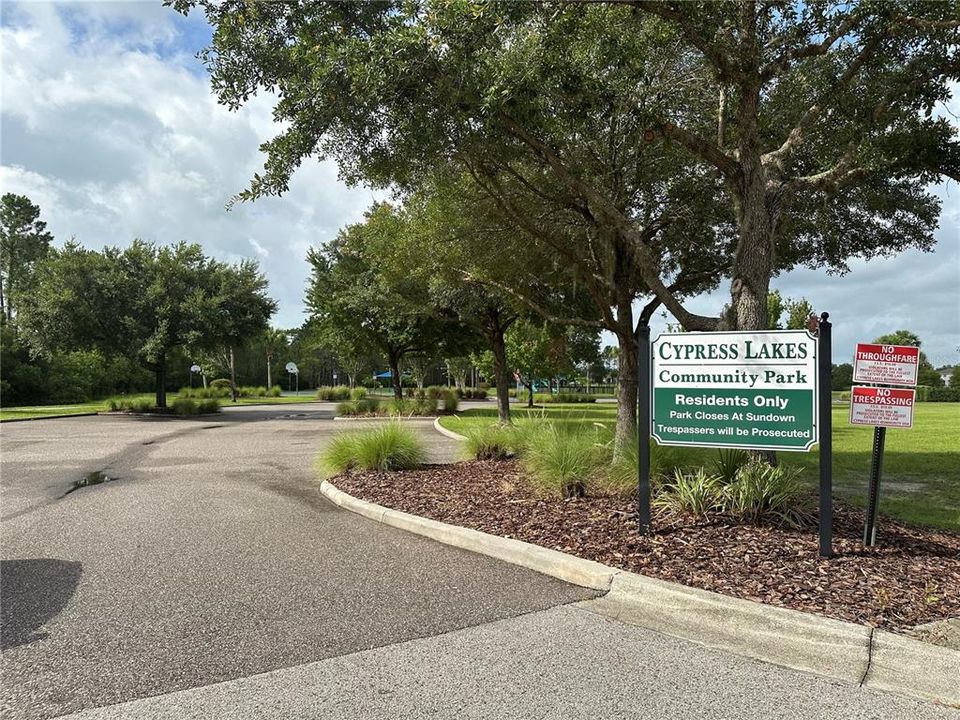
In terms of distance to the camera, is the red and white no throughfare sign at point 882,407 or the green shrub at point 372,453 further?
the green shrub at point 372,453

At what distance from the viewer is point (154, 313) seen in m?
29.5

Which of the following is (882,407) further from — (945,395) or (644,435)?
(945,395)

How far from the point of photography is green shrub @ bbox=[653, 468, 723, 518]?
20.6 feet

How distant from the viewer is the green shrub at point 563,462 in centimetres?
753

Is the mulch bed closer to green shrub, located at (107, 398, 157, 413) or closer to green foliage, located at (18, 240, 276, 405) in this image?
green foliage, located at (18, 240, 276, 405)

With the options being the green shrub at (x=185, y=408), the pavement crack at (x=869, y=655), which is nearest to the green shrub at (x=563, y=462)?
the pavement crack at (x=869, y=655)

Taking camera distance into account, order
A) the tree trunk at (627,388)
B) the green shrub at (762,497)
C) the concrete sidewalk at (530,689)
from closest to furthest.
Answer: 1. the concrete sidewalk at (530,689)
2. the green shrub at (762,497)
3. the tree trunk at (627,388)

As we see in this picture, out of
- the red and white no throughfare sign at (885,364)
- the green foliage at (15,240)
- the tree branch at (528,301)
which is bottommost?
the red and white no throughfare sign at (885,364)

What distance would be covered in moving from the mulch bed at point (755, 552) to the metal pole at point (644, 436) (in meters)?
0.20

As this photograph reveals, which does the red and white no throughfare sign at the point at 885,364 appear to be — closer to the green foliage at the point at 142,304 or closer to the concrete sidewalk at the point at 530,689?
the concrete sidewalk at the point at 530,689

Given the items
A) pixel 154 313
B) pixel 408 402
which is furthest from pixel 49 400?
pixel 408 402

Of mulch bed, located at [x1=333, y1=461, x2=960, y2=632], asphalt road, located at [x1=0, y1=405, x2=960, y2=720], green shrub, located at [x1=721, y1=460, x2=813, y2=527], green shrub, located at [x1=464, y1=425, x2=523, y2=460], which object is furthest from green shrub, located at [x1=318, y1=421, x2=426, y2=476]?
green shrub, located at [x1=721, y1=460, x2=813, y2=527]

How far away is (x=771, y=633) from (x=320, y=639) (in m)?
2.71

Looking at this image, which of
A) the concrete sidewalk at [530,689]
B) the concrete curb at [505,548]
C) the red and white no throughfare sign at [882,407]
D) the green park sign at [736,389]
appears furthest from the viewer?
the green park sign at [736,389]
